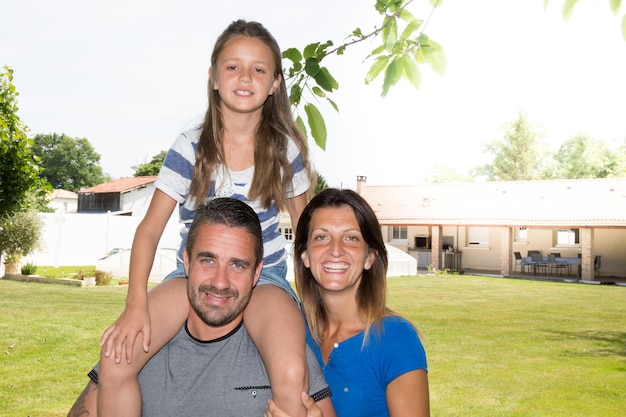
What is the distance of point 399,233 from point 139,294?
29.9 meters

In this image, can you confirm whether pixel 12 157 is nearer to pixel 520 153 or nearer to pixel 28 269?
pixel 28 269

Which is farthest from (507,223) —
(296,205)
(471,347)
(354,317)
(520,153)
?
(520,153)

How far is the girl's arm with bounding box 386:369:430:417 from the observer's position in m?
2.24

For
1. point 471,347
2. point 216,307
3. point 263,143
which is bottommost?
point 471,347

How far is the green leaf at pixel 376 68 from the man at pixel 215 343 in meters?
0.99

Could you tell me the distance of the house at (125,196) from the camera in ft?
127

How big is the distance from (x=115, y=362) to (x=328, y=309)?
2.75 ft

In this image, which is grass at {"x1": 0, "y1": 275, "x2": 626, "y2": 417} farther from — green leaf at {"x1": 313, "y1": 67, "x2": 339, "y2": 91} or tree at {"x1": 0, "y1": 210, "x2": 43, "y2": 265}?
green leaf at {"x1": 313, "y1": 67, "x2": 339, "y2": 91}

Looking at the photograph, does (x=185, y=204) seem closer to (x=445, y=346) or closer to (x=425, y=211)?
(x=445, y=346)

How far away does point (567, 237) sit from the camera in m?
28.0

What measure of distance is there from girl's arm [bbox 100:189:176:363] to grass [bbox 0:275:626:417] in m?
5.54

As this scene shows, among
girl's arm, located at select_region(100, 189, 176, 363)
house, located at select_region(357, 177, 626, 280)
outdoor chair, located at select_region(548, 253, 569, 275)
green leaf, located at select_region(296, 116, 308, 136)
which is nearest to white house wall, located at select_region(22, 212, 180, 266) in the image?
house, located at select_region(357, 177, 626, 280)

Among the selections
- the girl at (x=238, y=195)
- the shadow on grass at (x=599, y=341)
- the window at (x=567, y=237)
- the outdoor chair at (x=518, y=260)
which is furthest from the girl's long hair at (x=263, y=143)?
the window at (x=567, y=237)

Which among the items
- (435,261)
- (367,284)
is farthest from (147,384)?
(435,261)
